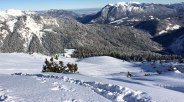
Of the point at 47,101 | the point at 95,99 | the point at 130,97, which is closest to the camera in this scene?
the point at 47,101

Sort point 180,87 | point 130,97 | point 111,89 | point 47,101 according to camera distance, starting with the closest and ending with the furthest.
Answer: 1. point 47,101
2. point 130,97
3. point 111,89
4. point 180,87

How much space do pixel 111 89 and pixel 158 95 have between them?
4.48 metres

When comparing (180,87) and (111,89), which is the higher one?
(111,89)

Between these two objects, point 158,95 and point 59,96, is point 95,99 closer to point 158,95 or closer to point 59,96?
point 59,96

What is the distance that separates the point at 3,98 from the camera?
78.6 feet

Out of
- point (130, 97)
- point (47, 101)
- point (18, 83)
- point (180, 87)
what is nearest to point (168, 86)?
point (180, 87)

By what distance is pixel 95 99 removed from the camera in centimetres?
2495

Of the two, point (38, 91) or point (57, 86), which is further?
point (57, 86)

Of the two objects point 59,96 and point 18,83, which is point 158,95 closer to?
point 59,96

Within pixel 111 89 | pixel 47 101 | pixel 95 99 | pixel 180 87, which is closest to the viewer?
pixel 47 101

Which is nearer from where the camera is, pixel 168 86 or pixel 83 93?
pixel 83 93

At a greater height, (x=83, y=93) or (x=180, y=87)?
(x=83, y=93)

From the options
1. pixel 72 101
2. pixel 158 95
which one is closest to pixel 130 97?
pixel 158 95

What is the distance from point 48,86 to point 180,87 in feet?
57.4
